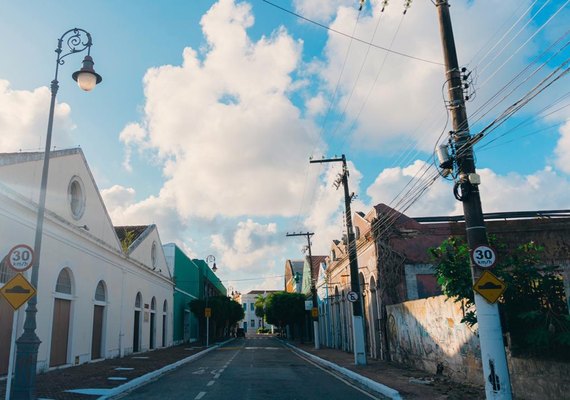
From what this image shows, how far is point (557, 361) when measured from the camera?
9359 millimetres

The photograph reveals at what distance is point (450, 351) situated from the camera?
14.7 meters

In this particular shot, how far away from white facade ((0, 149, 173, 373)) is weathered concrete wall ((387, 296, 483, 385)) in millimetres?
12524

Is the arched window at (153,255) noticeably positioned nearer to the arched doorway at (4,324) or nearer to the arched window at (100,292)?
the arched window at (100,292)

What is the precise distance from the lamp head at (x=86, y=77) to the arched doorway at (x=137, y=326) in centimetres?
2204

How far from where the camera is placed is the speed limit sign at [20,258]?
30.8 feet

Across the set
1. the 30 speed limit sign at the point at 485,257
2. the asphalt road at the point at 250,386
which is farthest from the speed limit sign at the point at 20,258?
the 30 speed limit sign at the point at 485,257

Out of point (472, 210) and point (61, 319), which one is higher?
point (472, 210)

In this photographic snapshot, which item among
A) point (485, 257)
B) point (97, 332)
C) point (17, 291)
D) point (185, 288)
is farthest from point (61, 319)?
point (185, 288)

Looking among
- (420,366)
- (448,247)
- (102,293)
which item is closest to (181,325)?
(102,293)

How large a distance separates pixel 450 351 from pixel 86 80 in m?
12.7

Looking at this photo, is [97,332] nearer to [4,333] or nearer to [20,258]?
[4,333]

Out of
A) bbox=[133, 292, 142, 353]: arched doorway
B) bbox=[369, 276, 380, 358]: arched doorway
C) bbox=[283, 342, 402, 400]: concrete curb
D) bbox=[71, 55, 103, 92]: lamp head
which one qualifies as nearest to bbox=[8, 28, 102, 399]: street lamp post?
bbox=[71, 55, 103, 92]: lamp head

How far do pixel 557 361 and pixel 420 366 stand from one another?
8879mm

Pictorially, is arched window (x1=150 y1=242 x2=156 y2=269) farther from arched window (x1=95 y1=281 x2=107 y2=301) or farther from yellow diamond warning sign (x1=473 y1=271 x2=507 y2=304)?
yellow diamond warning sign (x1=473 y1=271 x2=507 y2=304)
